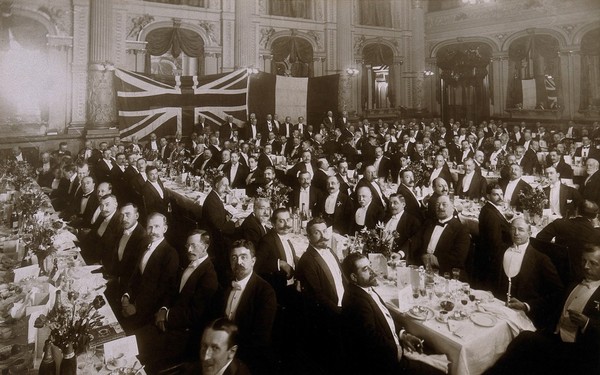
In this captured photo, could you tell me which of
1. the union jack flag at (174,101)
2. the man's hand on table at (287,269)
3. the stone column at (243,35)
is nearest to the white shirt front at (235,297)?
the man's hand on table at (287,269)

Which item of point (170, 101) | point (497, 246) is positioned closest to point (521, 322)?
point (497, 246)

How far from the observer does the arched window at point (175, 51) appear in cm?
1415

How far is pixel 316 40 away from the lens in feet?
56.0

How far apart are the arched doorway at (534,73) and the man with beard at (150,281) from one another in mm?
15666

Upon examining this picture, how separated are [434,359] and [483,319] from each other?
20.3 inches

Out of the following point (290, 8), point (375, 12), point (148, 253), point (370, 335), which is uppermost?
point (375, 12)

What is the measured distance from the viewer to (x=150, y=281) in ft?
13.1

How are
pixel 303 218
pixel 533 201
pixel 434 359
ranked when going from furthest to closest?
pixel 303 218 → pixel 533 201 → pixel 434 359

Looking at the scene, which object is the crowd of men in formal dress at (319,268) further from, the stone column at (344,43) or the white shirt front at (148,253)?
the stone column at (344,43)

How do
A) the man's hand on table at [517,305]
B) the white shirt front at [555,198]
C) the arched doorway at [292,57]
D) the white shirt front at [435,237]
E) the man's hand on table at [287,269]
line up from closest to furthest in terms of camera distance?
the man's hand on table at [517,305], the man's hand on table at [287,269], the white shirt front at [435,237], the white shirt front at [555,198], the arched doorway at [292,57]

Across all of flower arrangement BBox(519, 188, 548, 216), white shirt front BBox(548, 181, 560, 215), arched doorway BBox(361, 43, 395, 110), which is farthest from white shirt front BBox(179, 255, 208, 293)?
arched doorway BBox(361, 43, 395, 110)

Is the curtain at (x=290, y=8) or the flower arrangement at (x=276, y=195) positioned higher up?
the curtain at (x=290, y=8)

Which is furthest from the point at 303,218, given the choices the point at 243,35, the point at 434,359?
the point at 243,35

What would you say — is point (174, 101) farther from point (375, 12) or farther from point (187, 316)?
point (187, 316)
